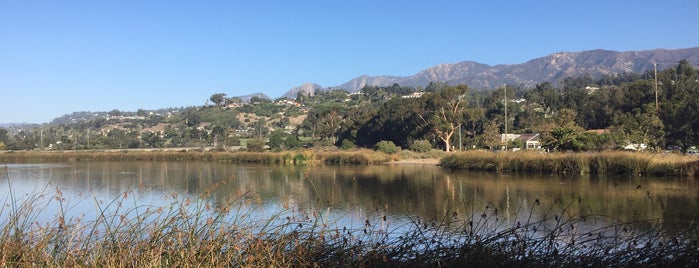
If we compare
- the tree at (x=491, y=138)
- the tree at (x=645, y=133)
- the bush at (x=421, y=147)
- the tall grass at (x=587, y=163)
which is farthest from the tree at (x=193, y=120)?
the tree at (x=645, y=133)

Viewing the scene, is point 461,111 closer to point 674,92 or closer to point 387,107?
point 387,107

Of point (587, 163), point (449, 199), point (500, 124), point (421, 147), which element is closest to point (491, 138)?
point (421, 147)

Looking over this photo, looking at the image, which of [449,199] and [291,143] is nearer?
[449,199]

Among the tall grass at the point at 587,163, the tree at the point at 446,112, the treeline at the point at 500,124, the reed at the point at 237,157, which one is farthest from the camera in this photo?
the tree at the point at 446,112

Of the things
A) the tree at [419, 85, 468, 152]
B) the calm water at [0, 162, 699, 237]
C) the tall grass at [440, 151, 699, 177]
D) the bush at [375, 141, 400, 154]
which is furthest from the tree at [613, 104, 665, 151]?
the tree at [419, 85, 468, 152]

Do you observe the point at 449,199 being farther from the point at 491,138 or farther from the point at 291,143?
the point at 291,143

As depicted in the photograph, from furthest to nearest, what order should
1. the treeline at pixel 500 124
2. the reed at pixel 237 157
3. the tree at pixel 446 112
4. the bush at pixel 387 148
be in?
the tree at pixel 446 112, the bush at pixel 387 148, the reed at pixel 237 157, the treeline at pixel 500 124

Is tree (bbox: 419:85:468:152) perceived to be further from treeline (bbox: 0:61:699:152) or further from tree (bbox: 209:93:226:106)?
tree (bbox: 209:93:226:106)

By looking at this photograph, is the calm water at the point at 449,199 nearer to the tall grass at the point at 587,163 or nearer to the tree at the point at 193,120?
the tall grass at the point at 587,163

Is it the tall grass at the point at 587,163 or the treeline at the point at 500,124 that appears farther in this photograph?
the treeline at the point at 500,124

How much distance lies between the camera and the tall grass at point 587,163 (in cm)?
2214

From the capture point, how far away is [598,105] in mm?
54000

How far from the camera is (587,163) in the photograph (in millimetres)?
25078

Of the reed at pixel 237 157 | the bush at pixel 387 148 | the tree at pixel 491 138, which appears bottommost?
the reed at pixel 237 157
